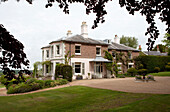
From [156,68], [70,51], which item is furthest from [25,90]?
[156,68]

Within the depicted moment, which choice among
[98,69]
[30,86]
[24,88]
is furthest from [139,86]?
[98,69]

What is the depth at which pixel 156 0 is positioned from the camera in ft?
14.0

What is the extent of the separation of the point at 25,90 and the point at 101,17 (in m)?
10.8

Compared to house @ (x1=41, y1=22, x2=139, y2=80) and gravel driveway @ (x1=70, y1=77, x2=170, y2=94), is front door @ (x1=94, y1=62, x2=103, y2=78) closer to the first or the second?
house @ (x1=41, y1=22, x2=139, y2=80)

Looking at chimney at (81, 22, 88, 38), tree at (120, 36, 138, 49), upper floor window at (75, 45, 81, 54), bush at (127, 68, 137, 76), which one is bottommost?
bush at (127, 68, 137, 76)

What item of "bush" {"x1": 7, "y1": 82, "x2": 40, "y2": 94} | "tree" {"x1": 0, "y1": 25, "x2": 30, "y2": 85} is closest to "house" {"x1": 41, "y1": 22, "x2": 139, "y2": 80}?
"bush" {"x1": 7, "y1": 82, "x2": 40, "y2": 94}

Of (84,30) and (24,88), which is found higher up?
(84,30)

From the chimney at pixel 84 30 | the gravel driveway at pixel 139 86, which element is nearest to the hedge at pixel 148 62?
the chimney at pixel 84 30

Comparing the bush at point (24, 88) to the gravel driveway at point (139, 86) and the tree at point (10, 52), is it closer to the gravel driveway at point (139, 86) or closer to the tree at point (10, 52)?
the gravel driveway at point (139, 86)

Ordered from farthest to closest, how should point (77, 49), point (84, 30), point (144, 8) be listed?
point (84, 30)
point (77, 49)
point (144, 8)

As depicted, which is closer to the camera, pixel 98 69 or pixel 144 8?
pixel 144 8

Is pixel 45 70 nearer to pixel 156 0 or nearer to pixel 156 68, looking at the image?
pixel 156 68

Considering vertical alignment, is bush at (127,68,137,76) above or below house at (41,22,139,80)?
below

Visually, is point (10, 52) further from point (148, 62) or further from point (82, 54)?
point (148, 62)
